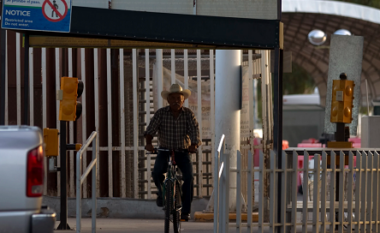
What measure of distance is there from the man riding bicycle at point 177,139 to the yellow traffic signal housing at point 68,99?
3.87 feet

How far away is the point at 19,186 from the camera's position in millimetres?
5289

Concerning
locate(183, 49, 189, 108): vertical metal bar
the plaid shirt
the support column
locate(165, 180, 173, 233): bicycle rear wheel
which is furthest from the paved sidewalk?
locate(183, 49, 189, 108): vertical metal bar

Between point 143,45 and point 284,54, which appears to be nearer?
point 284,54

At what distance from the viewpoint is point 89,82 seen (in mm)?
12086

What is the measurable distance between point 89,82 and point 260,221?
541 cm

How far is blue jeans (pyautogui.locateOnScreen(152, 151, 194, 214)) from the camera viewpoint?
27.7 ft

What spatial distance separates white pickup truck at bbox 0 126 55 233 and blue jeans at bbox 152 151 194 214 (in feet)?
10.6

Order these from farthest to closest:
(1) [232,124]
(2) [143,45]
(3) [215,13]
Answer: (1) [232,124] < (2) [143,45] < (3) [215,13]

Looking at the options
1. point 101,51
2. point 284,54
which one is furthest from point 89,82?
point 284,54

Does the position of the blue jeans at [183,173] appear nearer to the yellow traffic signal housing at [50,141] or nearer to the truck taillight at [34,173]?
the yellow traffic signal housing at [50,141]

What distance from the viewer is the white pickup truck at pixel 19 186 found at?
17.3 ft

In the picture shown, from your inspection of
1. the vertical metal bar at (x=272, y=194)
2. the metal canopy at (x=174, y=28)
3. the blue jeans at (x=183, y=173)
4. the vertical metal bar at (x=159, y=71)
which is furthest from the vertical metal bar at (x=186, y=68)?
the vertical metal bar at (x=272, y=194)

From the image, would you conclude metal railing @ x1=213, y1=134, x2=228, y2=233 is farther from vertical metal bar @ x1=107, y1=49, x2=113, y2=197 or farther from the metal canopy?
vertical metal bar @ x1=107, y1=49, x2=113, y2=197

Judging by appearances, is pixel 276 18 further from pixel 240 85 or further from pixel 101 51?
pixel 101 51
